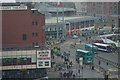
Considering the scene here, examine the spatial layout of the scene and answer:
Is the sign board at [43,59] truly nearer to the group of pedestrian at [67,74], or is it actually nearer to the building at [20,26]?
the group of pedestrian at [67,74]

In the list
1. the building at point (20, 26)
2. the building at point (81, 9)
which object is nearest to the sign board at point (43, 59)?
the building at point (20, 26)

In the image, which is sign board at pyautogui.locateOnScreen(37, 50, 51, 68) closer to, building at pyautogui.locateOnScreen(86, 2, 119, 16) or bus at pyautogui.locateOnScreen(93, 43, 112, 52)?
bus at pyautogui.locateOnScreen(93, 43, 112, 52)

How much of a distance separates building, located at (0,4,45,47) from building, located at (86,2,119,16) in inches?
2055

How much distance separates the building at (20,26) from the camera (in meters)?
32.4

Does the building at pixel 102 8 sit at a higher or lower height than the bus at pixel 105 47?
higher

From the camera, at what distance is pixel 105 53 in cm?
4012

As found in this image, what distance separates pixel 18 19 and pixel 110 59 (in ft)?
42.1

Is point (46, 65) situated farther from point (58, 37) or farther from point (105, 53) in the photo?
point (58, 37)

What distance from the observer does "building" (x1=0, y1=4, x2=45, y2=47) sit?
32.4m

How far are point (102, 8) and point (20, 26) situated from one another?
57400 mm

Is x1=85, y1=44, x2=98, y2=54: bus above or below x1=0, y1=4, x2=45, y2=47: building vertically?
below

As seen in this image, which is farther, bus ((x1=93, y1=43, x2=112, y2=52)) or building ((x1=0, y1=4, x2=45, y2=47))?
bus ((x1=93, y1=43, x2=112, y2=52))

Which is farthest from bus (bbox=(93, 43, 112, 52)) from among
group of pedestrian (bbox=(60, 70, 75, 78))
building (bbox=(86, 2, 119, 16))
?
building (bbox=(86, 2, 119, 16))

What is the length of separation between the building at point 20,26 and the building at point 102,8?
5220 centimetres
